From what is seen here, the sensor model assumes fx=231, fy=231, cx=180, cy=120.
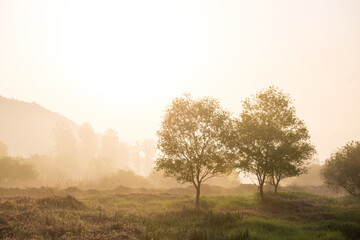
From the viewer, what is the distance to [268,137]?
26.5m

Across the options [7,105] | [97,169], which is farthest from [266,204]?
[7,105]

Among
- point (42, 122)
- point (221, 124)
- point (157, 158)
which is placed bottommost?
point (157, 158)

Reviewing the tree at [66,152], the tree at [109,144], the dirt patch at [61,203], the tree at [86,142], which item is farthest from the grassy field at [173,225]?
the tree at [109,144]

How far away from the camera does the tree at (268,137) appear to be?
2633 centimetres

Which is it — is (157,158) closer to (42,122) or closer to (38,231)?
(38,231)

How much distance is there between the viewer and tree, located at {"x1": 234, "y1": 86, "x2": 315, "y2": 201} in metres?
26.3

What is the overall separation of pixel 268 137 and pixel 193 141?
8696mm

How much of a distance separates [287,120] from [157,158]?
16429mm

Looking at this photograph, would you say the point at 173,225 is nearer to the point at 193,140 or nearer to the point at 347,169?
the point at 193,140

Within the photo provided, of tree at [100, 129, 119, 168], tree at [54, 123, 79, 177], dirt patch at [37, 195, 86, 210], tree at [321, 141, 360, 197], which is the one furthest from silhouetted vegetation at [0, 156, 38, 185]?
tree at [100, 129, 119, 168]

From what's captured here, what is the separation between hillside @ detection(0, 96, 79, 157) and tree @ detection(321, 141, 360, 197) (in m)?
112

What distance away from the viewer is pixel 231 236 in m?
14.3

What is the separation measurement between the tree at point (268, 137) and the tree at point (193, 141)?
219cm

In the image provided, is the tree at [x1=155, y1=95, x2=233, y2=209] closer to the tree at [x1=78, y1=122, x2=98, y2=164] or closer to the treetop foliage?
the treetop foliage
